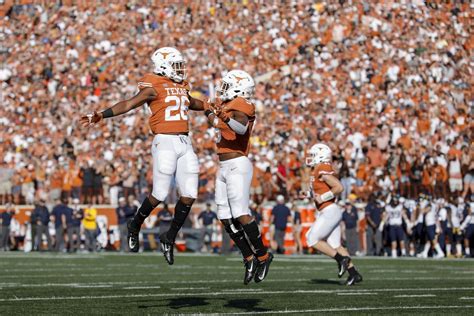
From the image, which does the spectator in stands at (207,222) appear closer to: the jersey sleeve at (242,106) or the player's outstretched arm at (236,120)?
the jersey sleeve at (242,106)

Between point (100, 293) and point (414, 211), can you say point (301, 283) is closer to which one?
point (100, 293)

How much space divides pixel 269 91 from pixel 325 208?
54.0 ft

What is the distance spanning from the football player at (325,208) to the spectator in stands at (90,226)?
12.4 meters

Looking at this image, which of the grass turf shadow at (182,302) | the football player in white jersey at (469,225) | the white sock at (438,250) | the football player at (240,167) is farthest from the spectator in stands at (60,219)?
the football player at (240,167)

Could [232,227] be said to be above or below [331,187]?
below

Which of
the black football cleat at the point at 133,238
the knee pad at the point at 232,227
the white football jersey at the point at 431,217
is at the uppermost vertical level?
the white football jersey at the point at 431,217

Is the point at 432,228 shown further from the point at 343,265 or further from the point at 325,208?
the point at 343,265

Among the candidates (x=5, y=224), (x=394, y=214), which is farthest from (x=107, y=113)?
(x=5, y=224)

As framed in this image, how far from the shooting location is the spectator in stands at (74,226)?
26.8 metres

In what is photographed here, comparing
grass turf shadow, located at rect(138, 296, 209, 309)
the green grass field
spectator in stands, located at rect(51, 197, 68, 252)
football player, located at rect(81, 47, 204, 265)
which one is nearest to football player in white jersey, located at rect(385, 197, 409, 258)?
the green grass field

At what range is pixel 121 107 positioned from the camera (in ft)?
34.0

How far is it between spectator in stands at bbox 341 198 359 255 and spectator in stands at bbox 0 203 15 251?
7.89 meters

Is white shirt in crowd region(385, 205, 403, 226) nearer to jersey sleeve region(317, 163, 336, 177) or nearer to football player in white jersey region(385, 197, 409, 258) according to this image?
football player in white jersey region(385, 197, 409, 258)

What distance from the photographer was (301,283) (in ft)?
48.3
